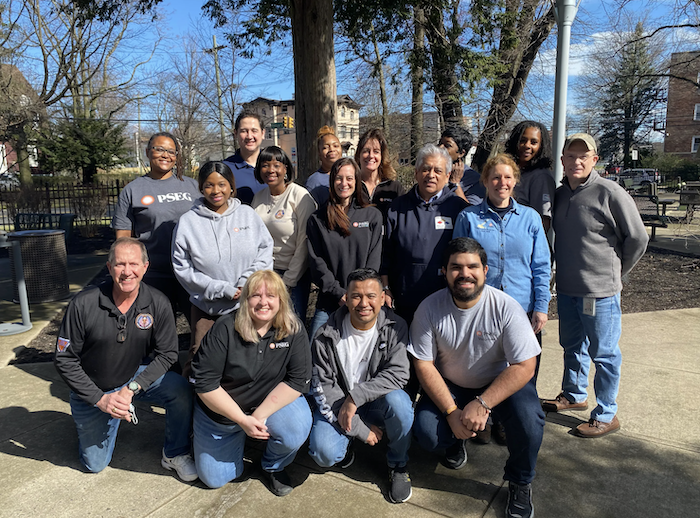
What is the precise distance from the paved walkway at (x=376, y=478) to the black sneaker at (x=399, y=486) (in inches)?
1.6

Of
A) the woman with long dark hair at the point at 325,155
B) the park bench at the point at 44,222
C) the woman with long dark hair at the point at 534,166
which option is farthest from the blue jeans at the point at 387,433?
the park bench at the point at 44,222

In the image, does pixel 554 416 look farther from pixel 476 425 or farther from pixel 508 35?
pixel 508 35

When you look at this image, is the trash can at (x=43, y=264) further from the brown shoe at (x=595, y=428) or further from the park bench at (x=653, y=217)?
the park bench at (x=653, y=217)

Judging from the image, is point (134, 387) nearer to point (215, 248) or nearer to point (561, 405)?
point (215, 248)

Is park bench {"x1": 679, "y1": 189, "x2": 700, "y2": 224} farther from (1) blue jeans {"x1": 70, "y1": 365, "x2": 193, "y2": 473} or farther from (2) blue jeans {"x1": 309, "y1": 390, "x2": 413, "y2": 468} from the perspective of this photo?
(1) blue jeans {"x1": 70, "y1": 365, "x2": 193, "y2": 473}

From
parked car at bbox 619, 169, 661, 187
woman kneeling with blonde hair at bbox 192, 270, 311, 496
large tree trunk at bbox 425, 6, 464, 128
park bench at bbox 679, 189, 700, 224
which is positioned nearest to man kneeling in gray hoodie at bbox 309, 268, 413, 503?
woman kneeling with blonde hair at bbox 192, 270, 311, 496

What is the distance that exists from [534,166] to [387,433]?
2142 millimetres

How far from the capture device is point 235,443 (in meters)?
2.98

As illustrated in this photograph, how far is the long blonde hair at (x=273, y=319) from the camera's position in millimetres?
2869

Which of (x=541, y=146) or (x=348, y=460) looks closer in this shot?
(x=348, y=460)

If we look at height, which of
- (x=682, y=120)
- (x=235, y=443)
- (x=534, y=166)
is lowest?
(x=235, y=443)

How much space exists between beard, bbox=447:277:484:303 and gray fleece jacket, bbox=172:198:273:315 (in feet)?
4.07

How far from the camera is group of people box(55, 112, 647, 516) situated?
113 inches

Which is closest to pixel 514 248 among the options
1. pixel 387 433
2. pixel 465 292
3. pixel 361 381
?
pixel 465 292
